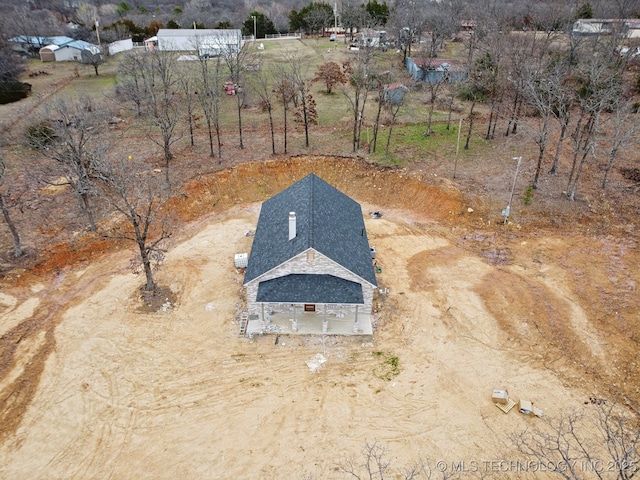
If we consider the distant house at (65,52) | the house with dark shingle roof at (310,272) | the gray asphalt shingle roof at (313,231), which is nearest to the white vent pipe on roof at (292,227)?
the house with dark shingle roof at (310,272)

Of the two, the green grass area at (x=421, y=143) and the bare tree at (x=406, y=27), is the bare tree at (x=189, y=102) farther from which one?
the bare tree at (x=406, y=27)

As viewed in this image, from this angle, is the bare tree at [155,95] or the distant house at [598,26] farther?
the distant house at [598,26]

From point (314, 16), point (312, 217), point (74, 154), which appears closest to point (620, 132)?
point (312, 217)

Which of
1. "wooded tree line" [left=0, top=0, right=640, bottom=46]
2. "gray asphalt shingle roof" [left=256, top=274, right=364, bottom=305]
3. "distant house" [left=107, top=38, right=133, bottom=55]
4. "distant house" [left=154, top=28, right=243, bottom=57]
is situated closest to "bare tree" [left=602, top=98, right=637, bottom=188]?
"gray asphalt shingle roof" [left=256, top=274, right=364, bottom=305]

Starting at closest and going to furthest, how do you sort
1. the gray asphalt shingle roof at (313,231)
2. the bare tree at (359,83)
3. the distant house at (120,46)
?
1. the gray asphalt shingle roof at (313,231)
2. the bare tree at (359,83)
3. the distant house at (120,46)

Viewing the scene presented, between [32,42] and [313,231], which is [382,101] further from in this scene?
[32,42]

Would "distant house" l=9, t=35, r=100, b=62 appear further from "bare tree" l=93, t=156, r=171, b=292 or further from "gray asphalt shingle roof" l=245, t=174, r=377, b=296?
"gray asphalt shingle roof" l=245, t=174, r=377, b=296

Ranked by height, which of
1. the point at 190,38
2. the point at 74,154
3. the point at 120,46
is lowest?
the point at 74,154

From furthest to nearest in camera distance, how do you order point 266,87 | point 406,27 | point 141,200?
1. point 406,27
2. point 266,87
3. point 141,200
